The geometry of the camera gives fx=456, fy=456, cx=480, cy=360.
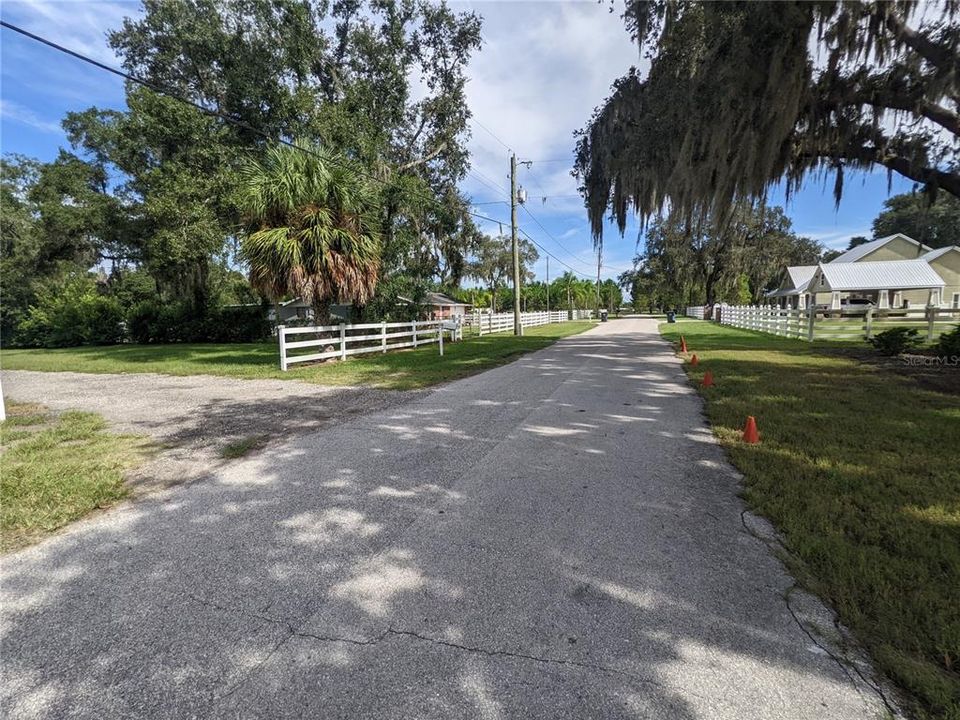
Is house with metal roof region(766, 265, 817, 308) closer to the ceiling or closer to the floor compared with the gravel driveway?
closer to the ceiling

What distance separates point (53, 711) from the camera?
1.69 m

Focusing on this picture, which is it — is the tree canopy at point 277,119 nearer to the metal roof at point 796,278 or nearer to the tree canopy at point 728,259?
the tree canopy at point 728,259

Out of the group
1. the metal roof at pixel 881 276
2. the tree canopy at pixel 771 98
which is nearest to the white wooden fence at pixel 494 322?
the tree canopy at pixel 771 98

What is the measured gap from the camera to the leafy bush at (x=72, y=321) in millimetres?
23000

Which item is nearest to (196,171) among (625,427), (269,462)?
(269,462)

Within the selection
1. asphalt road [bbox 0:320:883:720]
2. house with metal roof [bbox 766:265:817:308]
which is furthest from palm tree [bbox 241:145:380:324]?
house with metal roof [bbox 766:265:817:308]

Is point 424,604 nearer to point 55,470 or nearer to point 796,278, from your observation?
point 55,470

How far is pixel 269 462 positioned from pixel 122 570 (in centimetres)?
187

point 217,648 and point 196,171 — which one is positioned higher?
point 196,171

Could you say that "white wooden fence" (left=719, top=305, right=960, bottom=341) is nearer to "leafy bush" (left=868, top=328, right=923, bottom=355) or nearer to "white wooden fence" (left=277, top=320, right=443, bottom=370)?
"leafy bush" (left=868, top=328, right=923, bottom=355)

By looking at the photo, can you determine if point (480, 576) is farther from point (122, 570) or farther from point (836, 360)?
point (836, 360)

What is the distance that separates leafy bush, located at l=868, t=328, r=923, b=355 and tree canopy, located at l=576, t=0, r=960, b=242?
3.22 meters

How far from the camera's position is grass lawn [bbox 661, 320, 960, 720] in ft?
6.47

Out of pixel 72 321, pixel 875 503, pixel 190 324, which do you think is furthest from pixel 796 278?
pixel 72 321
